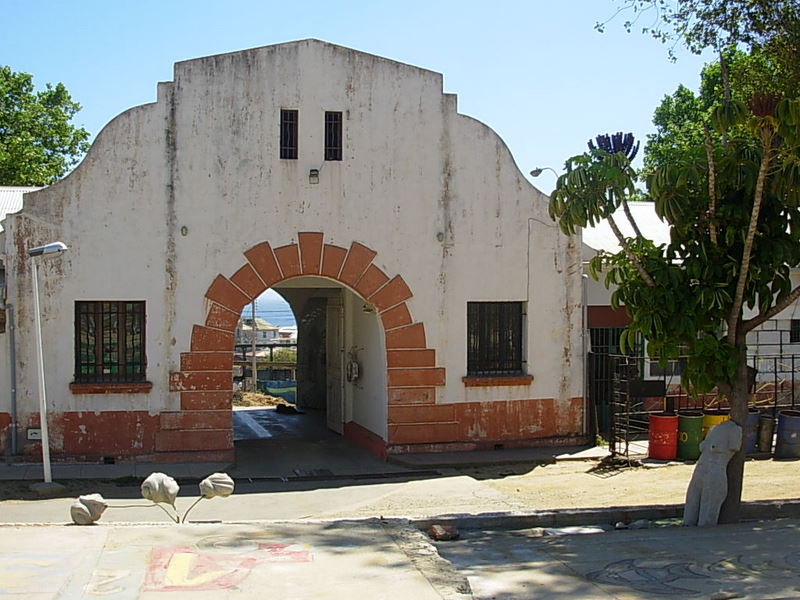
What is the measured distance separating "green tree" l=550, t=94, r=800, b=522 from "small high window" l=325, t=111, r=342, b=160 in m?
5.95

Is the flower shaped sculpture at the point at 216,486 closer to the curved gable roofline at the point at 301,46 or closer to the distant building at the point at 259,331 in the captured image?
the curved gable roofline at the point at 301,46

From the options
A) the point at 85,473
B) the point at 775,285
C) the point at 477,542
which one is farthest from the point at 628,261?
the point at 85,473

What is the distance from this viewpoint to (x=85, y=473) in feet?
46.2

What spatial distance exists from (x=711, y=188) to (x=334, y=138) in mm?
7254

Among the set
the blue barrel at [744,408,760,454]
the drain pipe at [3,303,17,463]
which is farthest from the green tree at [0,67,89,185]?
the blue barrel at [744,408,760,454]

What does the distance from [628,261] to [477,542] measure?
3.60m

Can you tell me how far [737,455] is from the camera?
10289 millimetres

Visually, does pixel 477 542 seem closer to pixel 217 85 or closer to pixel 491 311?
pixel 491 311

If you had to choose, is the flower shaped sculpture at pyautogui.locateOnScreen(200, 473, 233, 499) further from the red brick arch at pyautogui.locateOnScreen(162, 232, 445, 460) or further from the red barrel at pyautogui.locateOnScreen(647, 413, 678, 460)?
the red barrel at pyautogui.locateOnScreen(647, 413, 678, 460)

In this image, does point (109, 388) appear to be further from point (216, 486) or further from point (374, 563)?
point (374, 563)

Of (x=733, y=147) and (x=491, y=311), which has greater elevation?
(x=733, y=147)

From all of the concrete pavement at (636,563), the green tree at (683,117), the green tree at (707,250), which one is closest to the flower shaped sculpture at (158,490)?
the concrete pavement at (636,563)

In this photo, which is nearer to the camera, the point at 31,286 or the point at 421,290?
the point at 31,286

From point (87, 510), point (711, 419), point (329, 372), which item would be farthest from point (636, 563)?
point (329, 372)
